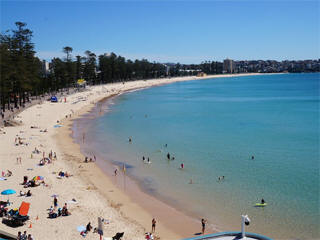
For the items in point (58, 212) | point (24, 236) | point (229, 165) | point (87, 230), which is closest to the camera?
point (24, 236)

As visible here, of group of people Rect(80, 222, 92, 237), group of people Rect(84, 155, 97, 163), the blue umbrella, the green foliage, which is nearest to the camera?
group of people Rect(80, 222, 92, 237)

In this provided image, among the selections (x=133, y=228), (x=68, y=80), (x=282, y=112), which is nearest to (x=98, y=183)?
(x=133, y=228)

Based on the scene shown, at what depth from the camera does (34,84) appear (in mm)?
60969

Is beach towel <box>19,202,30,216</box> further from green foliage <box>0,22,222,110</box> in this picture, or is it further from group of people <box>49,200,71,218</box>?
green foliage <box>0,22,222,110</box>

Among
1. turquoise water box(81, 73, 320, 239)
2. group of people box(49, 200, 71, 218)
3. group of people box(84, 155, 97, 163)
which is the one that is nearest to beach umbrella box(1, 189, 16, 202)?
group of people box(49, 200, 71, 218)

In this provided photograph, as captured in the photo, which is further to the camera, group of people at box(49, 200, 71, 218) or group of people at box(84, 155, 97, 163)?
group of people at box(84, 155, 97, 163)

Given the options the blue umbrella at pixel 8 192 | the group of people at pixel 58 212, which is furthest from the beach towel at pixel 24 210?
the blue umbrella at pixel 8 192

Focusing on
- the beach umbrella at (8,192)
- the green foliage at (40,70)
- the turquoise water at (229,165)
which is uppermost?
the green foliage at (40,70)

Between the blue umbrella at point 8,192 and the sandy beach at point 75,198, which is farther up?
the blue umbrella at point 8,192

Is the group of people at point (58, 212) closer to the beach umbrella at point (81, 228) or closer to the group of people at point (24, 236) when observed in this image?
the beach umbrella at point (81, 228)

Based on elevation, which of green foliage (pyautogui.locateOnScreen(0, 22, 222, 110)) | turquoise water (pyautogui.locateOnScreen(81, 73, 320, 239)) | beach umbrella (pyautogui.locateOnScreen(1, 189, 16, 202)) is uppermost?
green foliage (pyautogui.locateOnScreen(0, 22, 222, 110))

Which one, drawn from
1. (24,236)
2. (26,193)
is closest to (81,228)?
(24,236)

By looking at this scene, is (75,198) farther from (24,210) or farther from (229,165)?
(229,165)

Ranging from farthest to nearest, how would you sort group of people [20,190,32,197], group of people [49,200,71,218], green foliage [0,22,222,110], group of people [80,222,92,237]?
green foliage [0,22,222,110] → group of people [20,190,32,197] → group of people [49,200,71,218] → group of people [80,222,92,237]
